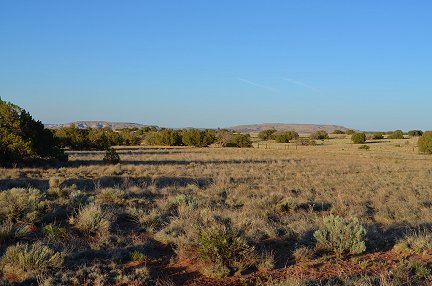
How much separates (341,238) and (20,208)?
7079 millimetres

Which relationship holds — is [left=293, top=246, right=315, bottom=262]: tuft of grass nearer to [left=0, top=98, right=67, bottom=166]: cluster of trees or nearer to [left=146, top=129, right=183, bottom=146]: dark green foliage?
[left=0, top=98, right=67, bottom=166]: cluster of trees

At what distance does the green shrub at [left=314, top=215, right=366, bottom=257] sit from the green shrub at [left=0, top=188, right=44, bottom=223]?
6272 millimetres

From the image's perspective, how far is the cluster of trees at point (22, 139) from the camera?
23.0 metres

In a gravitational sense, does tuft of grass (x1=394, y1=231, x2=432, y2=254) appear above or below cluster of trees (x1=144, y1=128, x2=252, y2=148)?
below

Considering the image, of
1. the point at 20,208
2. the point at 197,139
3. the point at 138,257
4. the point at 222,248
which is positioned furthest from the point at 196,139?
the point at 222,248

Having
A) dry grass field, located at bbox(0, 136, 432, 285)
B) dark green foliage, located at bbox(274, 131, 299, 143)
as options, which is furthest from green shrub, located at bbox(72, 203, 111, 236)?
dark green foliage, located at bbox(274, 131, 299, 143)

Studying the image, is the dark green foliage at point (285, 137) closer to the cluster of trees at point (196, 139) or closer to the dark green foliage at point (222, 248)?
the cluster of trees at point (196, 139)

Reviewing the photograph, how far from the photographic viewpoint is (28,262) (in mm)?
6086

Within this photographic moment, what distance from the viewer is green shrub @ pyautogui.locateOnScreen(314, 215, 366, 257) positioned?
7.25 meters

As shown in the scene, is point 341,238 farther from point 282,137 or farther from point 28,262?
point 282,137

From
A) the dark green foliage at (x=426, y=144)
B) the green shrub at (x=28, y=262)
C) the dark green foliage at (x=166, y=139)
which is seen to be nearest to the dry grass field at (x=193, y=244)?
the green shrub at (x=28, y=262)

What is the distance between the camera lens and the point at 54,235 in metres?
7.73

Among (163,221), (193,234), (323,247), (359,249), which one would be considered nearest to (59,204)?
(163,221)

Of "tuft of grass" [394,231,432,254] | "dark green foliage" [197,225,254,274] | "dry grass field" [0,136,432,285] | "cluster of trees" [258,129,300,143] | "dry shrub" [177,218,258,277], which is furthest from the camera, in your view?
"cluster of trees" [258,129,300,143]
